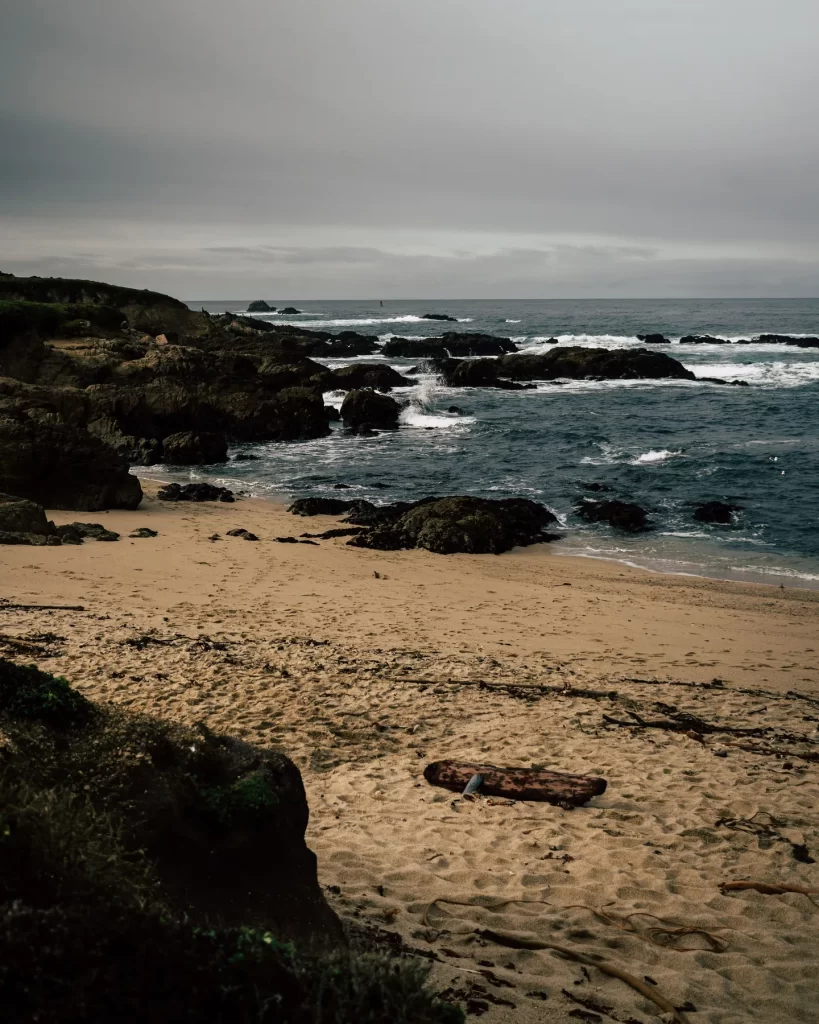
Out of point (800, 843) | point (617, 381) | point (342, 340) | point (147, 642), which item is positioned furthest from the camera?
point (342, 340)

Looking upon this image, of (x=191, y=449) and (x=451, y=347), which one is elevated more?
(x=451, y=347)

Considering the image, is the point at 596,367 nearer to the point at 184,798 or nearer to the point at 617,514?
the point at 617,514

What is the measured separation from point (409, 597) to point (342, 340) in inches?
2602

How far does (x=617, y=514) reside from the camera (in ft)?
69.6

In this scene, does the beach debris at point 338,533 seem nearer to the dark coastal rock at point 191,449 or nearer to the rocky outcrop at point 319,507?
the rocky outcrop at point 319,507

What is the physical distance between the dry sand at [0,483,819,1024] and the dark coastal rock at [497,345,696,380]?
40.8m

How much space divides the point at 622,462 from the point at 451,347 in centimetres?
4323

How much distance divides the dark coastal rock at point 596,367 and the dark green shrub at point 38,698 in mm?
52277

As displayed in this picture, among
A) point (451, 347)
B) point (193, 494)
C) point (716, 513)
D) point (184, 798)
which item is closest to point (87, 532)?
point (193, 494)

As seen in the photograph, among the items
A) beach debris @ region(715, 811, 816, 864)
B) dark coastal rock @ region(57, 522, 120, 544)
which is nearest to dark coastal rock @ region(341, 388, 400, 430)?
dark coastal rock @ region(57, 522, 120, 544)

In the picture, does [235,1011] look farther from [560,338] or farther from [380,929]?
[560,338]

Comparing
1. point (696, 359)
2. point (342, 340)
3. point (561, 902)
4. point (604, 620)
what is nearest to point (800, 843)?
point (561, 902)

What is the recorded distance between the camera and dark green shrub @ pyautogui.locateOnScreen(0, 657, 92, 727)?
13.7 feet

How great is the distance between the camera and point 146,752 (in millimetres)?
4137
